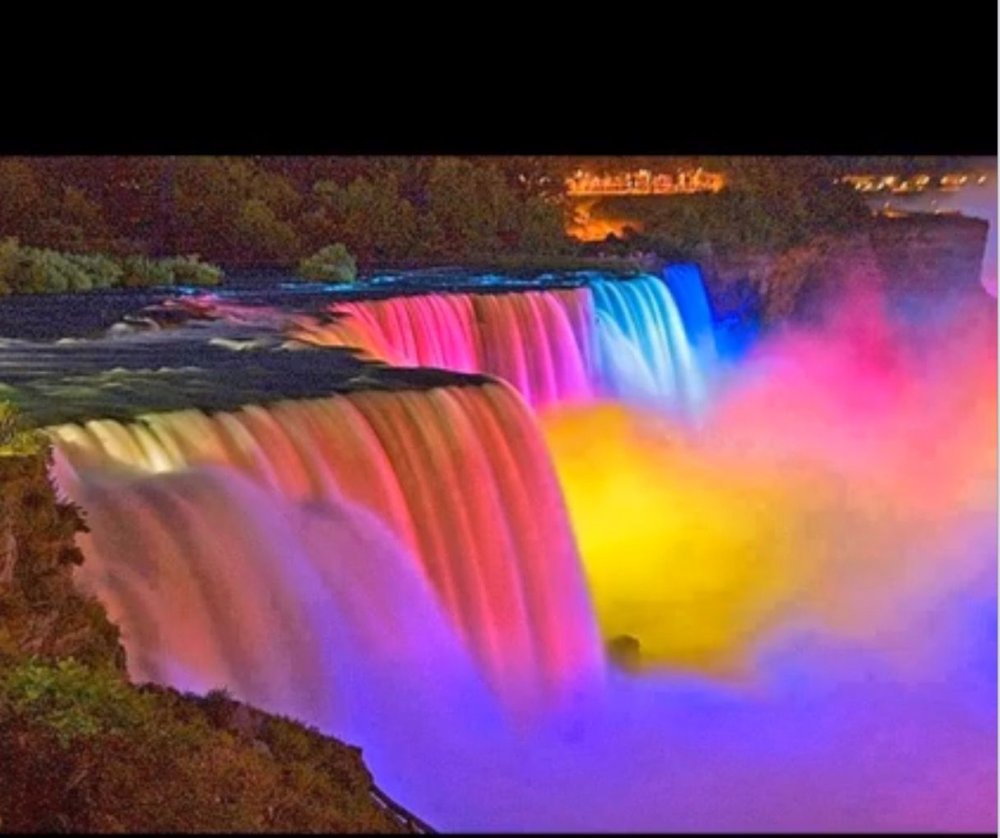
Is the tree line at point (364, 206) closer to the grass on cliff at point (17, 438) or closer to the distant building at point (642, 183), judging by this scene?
the distant building at point (642, 183)

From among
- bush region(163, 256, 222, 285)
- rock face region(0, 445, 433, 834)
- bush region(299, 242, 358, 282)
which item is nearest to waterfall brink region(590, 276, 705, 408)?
bush region(299, 242, 358, 282)

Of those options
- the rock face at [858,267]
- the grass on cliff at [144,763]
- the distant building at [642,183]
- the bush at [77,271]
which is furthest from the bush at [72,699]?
the rock face at [858,267]

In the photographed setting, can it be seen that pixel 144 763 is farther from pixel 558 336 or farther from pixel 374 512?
A: pixel 558 336

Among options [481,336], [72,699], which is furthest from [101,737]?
[481,336]

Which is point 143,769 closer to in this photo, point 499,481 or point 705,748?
point 499,481
